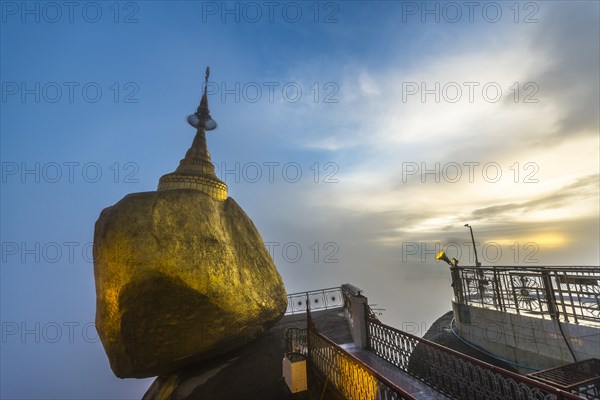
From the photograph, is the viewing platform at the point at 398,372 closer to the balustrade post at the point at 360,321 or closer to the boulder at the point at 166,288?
the balustrade post at the point at 360,321

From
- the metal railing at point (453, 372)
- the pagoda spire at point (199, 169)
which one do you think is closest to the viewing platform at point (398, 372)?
the metal railing at point (453, 372)

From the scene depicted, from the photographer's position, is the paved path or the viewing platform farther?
the paved path

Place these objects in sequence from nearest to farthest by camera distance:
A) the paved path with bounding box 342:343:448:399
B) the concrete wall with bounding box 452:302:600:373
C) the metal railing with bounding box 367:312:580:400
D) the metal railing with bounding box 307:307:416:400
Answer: the metal railing with bounding box 367:312:580:400
the metal railing with bounding box 307:307:416:400
the paved path with bounding box 342:343:448:399
the concrete wall with bounding box 452:302:600:373

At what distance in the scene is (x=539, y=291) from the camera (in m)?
8.83

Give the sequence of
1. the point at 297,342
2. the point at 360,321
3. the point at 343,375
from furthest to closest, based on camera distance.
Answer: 1. the point at 297,342
2. the point at 360,321
3. the point at 343,375

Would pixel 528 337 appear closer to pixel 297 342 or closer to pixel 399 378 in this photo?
pixel 399 378

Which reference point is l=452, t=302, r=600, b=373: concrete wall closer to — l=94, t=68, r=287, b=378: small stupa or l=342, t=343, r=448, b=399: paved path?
l=342, t=343, r=448, b=399: paved path

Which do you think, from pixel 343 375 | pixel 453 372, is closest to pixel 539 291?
pixel 453 372

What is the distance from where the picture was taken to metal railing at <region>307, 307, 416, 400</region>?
16.1 ft

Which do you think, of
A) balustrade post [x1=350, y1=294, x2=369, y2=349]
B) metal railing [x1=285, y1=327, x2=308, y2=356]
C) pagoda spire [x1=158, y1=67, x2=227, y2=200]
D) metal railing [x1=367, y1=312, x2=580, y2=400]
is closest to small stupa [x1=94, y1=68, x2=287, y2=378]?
pagoda spire [x1=158, y1=67, x2=227, y2=200]

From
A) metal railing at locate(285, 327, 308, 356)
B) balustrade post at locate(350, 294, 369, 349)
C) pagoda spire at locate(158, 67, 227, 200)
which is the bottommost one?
metal railing at locate(285, 327, 308, 356)

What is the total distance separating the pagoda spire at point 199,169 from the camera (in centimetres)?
1386

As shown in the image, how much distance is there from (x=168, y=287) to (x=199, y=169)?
26.6 feet

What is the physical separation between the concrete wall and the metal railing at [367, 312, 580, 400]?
15.8ft
